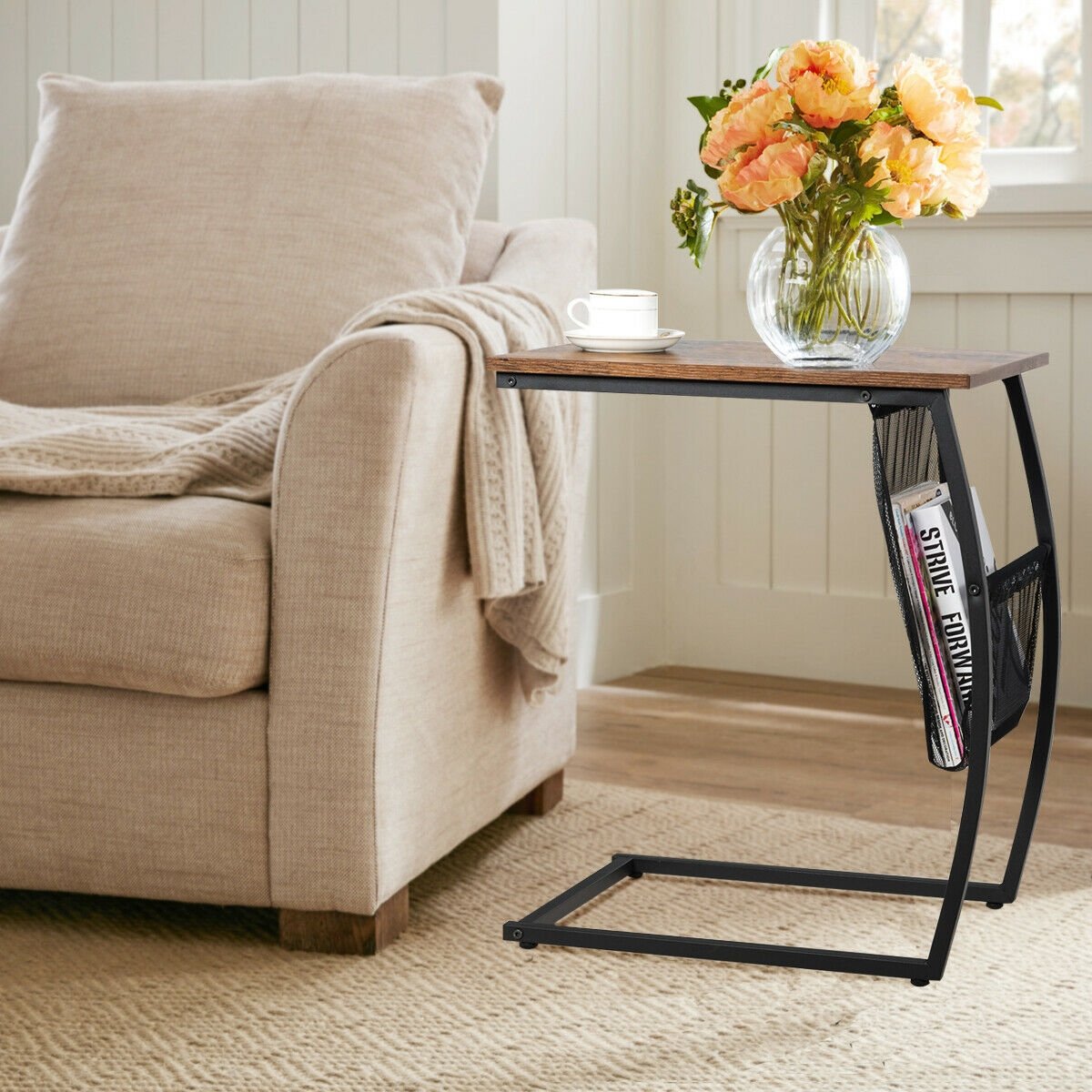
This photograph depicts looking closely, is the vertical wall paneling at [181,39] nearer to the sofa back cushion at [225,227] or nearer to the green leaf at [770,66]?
the sofa back cushion at [225,227]

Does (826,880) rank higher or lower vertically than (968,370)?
lower

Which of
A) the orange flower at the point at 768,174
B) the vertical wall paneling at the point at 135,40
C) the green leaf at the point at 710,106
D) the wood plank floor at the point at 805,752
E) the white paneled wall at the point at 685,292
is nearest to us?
the orange flower at the point at 768,174

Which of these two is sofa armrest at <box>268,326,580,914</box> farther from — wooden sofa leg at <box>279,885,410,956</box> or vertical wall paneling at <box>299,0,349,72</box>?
vertical wall paneling at <box>299,0,349,72</box>

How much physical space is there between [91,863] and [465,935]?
1.31 feet

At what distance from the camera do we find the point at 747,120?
1572 mm

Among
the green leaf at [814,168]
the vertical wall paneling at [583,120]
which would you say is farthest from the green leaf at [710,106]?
the vertical wall paneling at [583,120]

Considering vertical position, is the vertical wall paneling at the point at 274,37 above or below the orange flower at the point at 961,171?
above

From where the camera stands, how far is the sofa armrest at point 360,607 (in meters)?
1.61

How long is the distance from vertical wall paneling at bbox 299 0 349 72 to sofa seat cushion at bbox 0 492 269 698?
4.74 feet

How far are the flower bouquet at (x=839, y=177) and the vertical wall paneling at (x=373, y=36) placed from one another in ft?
4.39

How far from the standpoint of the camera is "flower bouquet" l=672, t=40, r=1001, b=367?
1532mm

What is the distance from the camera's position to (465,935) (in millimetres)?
1768

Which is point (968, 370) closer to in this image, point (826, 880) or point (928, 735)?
point (928, 735)

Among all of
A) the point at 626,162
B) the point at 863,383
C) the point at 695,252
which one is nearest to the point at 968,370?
the point at 863,383
